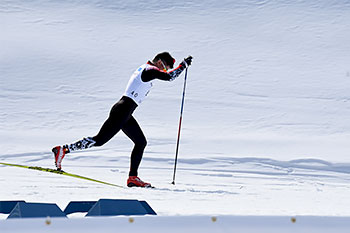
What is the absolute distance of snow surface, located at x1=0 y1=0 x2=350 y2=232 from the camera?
19.1 ft

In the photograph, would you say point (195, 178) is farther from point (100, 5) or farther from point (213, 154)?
point (100, 5)

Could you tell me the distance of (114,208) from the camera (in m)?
3.40

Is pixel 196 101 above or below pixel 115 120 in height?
above

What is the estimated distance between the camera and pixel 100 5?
1994 cm

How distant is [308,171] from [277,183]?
1.20 m

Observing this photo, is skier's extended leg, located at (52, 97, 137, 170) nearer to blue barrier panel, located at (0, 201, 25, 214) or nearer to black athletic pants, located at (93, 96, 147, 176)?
black athletic pants, located at (93, 96, 147, 176)

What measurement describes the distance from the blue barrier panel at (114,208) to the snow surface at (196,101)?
0.83m

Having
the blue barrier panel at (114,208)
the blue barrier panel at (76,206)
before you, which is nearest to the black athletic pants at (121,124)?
the blue barrier panel at (76,206)

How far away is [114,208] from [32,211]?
0.41 metres

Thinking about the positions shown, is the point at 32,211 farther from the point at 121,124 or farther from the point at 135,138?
the point at 135,138

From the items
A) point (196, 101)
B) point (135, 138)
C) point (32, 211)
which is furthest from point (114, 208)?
point (196, 101)

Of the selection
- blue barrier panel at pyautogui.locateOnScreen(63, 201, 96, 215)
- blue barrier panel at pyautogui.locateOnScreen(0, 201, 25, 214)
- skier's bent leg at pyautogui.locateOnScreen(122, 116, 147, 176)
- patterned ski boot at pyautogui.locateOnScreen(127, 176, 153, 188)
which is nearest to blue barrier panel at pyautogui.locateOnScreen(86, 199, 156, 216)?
blue barrier panel at pyautogui.locateOnScreen(63, 201, 96, 215)

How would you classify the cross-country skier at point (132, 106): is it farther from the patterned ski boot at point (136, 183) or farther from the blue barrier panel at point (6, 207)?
the blue barrier panel at point (6, 207)

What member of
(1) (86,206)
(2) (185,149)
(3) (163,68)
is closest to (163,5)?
(2) (185,149)
